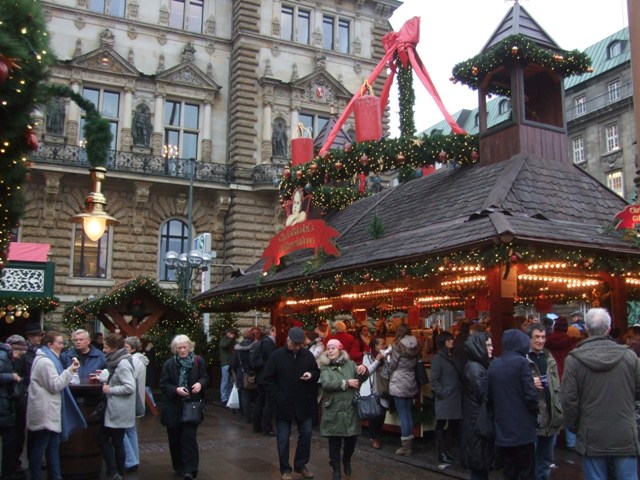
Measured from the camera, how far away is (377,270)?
10258mm

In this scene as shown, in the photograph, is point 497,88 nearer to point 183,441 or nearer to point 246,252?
point 183,441

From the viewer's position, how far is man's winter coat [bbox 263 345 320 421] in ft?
25.8

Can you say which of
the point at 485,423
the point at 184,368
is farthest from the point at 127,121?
the point at 485,423

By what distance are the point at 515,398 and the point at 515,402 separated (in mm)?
37

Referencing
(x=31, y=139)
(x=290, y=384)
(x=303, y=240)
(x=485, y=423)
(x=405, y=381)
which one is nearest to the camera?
(x=31, y=139)

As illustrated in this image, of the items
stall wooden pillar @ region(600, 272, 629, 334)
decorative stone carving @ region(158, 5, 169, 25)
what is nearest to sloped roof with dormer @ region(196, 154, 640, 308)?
stall wooden pillar @ region(600, 272, 629, 334)

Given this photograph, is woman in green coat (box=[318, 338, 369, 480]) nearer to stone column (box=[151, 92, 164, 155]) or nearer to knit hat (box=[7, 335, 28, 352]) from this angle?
knit hat (box=[7, 335, 28, 352])

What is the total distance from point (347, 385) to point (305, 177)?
776 cm

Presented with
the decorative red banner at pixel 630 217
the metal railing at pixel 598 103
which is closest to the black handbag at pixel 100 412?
the decorative red banner at pixel 630 217

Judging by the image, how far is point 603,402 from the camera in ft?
17.2

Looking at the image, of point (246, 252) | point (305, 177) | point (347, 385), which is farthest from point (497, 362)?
point (246, 252)

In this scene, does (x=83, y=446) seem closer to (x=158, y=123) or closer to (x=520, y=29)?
(x=520, y=29)

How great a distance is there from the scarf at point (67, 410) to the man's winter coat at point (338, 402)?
8.96 feet

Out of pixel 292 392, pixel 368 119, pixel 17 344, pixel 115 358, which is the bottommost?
pixel 292 392
